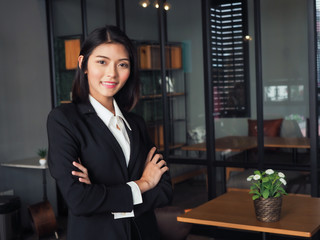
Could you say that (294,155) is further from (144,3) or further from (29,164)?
(29,164)

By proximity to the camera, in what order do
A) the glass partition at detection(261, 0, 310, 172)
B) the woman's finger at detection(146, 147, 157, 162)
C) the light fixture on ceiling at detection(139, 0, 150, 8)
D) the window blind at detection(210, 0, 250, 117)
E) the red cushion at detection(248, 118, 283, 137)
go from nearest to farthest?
the woman's finger at detection(146, 147, 157, 162) < the glass partition at detection(261, 0, 310, 172) < the red cushion at detection(248, 118, 283, 137) < the window blind at detection(210, 0, 250, 117) < the light fixture on ceiling at detection(139, 0, 150, 8)

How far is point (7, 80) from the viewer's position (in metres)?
5.38

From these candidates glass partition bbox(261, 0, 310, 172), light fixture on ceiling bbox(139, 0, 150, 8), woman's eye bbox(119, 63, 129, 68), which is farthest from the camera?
light fixture on ceiling bbox(139, 0, 150, 8)

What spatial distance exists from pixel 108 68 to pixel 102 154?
313 mm

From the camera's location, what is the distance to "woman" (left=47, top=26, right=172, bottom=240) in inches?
63.4

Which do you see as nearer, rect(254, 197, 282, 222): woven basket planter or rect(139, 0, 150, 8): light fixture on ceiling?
rect(254, 197, 282, 222): woven basket planter

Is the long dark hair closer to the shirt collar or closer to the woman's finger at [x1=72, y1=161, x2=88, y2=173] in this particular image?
the shirt collar

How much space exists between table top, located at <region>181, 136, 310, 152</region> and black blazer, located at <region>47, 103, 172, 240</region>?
2989 mm

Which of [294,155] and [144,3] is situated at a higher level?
[144,3]

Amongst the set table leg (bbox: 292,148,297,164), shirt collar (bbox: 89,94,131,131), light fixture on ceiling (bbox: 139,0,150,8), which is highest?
light fixture on ceiling (bbox: 139,0,150,8)

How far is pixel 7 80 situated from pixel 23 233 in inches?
70.7

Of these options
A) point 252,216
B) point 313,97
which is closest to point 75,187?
point 252,216

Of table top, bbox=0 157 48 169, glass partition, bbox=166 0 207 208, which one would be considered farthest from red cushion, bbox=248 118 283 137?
table top, bbox=0 157 48 169

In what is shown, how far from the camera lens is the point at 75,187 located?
161 cm
